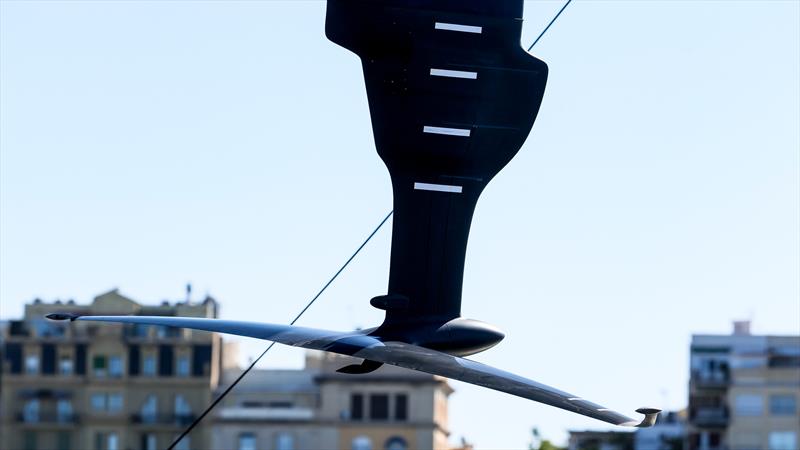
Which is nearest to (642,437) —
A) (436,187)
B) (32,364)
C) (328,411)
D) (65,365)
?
(328,411)

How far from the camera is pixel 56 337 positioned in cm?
7162

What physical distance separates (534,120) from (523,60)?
1.74 ft

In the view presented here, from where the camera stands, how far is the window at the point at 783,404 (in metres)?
77.4

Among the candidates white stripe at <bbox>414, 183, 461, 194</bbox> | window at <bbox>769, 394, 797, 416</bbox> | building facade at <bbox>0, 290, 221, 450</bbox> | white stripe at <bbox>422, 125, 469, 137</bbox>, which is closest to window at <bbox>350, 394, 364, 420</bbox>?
building facade at <bbox>0, 290, 221, 450</bbox>

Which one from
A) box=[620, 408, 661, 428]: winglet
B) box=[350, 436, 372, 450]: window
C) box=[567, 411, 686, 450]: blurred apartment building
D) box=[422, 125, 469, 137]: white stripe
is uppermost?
box=[422, 125, 469, 137]: white stripe

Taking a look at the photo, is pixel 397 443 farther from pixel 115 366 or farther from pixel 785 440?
pixel 785 440

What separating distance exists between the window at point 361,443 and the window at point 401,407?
4.60ft

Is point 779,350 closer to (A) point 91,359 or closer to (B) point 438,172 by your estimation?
(A) point 91,359

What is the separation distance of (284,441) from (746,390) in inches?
737

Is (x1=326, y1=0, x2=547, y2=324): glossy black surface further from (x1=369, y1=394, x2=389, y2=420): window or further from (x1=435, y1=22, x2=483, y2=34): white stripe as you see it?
(x1=369, y1=394, x2=389, y2=420): window

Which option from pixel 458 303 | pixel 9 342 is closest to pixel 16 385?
pixel 9 342

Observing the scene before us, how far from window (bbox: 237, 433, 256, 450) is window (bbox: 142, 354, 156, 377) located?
4.34 m

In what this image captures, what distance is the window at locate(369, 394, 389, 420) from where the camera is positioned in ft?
250

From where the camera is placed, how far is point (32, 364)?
7106 centimetres
